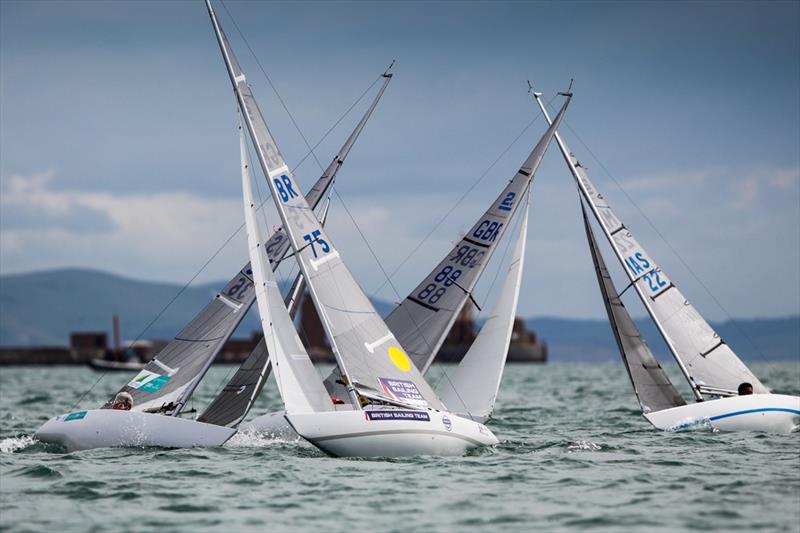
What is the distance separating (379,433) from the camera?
17203 mm

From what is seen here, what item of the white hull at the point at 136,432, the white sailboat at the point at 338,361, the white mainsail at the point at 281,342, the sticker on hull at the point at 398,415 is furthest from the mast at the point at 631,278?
the white hull at the point at 136,432

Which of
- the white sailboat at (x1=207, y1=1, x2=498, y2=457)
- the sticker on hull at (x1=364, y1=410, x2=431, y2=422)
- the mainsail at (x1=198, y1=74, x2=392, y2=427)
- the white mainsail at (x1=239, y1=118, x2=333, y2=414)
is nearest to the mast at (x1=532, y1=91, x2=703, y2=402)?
the mainsail at (x1=198, y1=74, x2=392, y2=427)

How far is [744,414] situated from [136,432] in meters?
12.0

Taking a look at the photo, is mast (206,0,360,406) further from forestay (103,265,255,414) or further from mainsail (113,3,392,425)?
forestay (103,265,255,414)

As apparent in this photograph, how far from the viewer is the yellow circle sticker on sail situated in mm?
19094

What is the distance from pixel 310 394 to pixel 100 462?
3540mm

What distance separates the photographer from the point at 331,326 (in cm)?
1878

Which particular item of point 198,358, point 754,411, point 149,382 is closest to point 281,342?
point 198,358

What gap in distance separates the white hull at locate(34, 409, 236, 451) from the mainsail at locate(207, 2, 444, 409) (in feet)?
8.69

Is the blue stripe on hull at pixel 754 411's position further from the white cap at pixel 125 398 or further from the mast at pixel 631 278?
the white cap at pixel 125 398

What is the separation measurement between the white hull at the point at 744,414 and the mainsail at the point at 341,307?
19.7 feet

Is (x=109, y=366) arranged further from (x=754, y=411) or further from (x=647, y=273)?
(x=754, y=411)

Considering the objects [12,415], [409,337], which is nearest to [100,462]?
[409,337]

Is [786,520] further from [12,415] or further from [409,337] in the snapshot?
[12,415]
